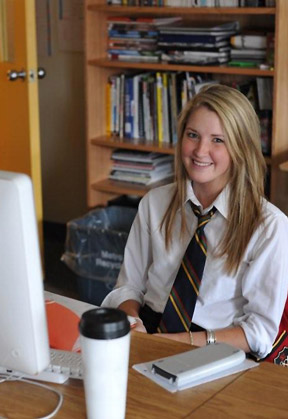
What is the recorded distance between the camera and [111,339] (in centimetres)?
134

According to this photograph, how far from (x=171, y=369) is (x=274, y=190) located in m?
2.08

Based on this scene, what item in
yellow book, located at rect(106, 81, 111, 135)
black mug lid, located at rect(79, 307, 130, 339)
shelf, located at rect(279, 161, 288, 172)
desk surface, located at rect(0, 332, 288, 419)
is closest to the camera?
black mug lid, located at rect(79, 307, 130, 339)

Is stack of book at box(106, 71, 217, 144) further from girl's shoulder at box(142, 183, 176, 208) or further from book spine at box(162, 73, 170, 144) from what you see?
girl's shoulder at box(142, 183, 176, 208)

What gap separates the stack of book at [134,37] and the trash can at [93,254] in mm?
806

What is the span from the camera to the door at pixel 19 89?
3.88m

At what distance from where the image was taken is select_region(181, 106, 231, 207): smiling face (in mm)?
2180

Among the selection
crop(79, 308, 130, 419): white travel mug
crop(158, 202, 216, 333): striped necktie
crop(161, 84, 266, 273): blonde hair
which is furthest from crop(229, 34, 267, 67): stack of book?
crop(79, 308, 130, 419): white travel mug

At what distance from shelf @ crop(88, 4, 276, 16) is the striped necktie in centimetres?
155

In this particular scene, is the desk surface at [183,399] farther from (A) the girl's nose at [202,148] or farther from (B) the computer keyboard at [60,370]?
(A) the girl's nose at [202,148]

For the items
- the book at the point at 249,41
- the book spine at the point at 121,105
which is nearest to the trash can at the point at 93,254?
the book spine at the point at 121,105

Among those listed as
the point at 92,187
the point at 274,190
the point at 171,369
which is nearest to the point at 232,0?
the point at 274,190

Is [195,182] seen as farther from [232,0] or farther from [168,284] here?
[232,0]

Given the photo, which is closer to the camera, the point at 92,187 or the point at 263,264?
the point at 263,264

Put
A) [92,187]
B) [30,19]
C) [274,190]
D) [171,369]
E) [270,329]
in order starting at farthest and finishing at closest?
1. [92,187]
2. [30,19]
3. [274,190]
4. [270,329]
5. [171,369]
